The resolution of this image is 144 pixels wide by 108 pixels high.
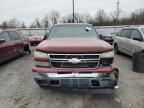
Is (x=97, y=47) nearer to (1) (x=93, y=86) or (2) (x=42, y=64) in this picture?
(1) (x=93, y=86)

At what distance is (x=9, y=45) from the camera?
8930 millimetres

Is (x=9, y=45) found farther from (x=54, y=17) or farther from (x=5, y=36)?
(x=54, y=17)

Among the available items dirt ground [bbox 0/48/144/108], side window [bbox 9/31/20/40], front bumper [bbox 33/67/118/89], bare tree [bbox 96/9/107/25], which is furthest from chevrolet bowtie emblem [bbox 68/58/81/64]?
bare tree [bbox 96/9/107/25]

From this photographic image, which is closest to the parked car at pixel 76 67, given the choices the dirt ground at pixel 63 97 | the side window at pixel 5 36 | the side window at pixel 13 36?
the dirt ground at pixel 63 97

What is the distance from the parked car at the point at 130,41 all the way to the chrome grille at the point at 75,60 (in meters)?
4.49

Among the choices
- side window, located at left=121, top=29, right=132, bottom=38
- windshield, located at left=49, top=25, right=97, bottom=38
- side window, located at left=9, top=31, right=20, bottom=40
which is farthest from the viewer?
side window, located at left=121, top=29, right=132, bottom=38

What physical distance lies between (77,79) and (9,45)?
5.69 metres

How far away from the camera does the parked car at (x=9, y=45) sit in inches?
325

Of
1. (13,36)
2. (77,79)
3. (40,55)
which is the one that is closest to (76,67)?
(77,79)

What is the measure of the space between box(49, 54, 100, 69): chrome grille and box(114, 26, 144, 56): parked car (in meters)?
4.49

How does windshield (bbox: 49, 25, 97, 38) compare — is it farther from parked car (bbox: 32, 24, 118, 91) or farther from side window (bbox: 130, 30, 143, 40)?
side window (bbox: 130, 30, 143, 40)

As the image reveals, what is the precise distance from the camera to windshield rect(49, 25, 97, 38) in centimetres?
591

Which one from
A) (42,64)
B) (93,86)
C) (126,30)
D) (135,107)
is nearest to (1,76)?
(42,64)

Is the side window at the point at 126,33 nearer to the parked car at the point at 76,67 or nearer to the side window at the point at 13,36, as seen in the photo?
the side window at the point at 13,36
